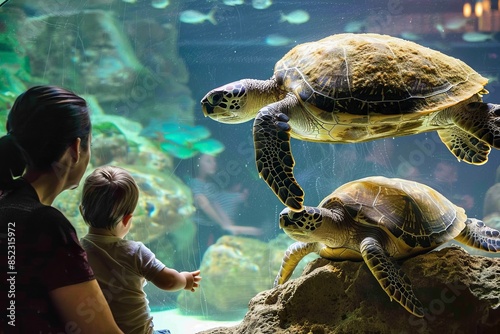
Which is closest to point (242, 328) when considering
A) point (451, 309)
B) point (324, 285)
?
point (324, 285)

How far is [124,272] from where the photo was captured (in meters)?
1.70

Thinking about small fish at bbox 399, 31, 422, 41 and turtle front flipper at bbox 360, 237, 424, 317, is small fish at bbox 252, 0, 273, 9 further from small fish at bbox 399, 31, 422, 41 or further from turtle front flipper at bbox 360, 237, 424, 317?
turtle front flipper at bbox 360, 237, 424, 317

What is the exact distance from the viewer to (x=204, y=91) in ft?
20.0

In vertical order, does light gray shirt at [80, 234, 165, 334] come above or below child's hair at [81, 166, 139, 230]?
below

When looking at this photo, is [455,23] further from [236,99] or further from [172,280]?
[172,280]

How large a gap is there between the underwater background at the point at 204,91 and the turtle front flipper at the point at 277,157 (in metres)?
3.12

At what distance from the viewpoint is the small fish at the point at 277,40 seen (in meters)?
6.03

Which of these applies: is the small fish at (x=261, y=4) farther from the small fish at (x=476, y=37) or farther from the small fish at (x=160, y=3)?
the small fish at (x=476, y=37)

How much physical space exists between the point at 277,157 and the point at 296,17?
4207mm

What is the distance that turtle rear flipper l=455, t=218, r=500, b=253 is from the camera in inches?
99.0

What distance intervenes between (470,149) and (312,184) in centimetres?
352

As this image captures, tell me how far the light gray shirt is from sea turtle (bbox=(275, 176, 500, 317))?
2.90 ft

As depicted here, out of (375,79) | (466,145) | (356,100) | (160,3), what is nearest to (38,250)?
(356,100)

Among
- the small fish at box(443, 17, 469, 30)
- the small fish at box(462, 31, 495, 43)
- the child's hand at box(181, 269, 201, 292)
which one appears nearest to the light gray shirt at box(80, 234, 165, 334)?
the child's hand at box(181, 269, 201, 292)
